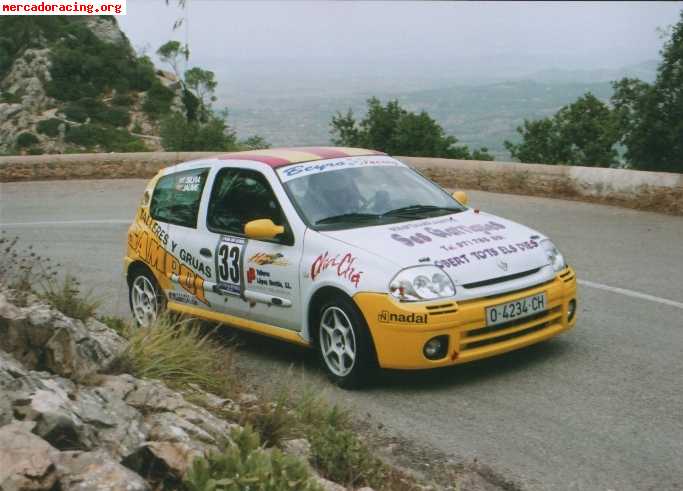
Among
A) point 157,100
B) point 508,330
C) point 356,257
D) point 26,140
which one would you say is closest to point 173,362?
point 356,257

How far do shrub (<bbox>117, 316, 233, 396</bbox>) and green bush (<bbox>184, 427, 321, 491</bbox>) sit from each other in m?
1.91

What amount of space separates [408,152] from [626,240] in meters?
9.79

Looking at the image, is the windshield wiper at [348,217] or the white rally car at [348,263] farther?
the windshield wiper at [348,217]

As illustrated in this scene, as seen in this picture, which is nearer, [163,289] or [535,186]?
[163,289]

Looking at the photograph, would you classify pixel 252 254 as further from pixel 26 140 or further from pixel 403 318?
pixel 26 140

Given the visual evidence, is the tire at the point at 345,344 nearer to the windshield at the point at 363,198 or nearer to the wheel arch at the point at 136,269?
the windshield at the point at 363,198

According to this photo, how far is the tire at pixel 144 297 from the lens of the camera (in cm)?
923

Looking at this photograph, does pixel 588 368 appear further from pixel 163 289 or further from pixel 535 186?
pixel 535 186

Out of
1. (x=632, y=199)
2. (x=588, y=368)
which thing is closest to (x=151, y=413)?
(x=588, y=368)

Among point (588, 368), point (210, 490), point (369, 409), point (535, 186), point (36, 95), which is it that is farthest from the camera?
point (36, 95)

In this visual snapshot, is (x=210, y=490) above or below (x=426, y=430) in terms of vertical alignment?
above

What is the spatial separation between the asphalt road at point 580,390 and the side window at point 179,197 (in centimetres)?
126

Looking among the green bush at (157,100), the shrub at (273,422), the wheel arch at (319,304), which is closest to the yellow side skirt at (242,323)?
the wheel arch at (319,304)

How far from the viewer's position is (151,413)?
5410 millimetres
